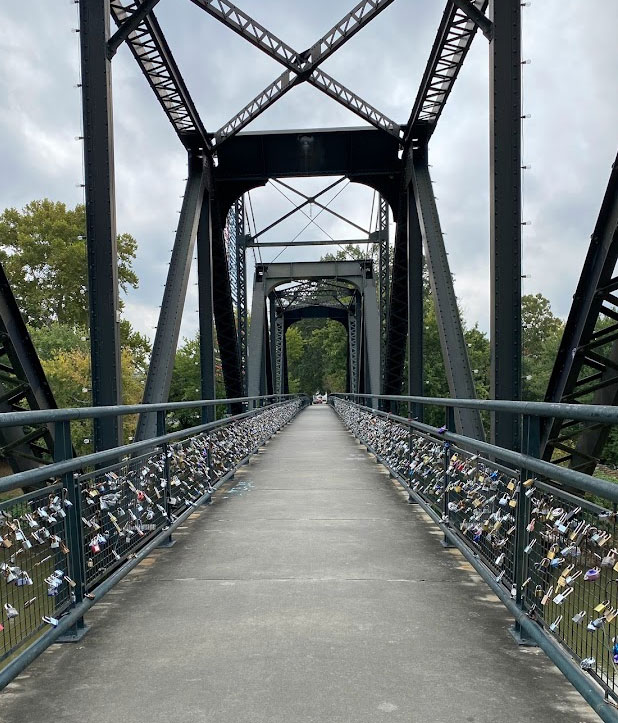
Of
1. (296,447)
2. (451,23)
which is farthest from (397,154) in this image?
(296,447)

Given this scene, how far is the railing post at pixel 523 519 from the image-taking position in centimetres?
286

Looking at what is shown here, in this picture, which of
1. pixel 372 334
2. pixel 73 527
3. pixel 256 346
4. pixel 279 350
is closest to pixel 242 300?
pixel 256 346

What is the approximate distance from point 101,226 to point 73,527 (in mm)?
4758

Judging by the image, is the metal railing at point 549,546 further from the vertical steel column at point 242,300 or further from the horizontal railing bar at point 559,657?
the vertical steel column at point 242,300

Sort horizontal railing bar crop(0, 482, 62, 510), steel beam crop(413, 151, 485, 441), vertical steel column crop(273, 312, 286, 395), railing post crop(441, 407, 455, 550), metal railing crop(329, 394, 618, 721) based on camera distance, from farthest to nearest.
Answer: vertical steel column crop(273, 312, 286, 395) → steel beam crop(413, 151, 485, 441) → railing post crop(441, 407, 455, 550) → horizontal railing bar crop(0, 482, 62, 510) → metal railing crop(329, 394, 618, 721)

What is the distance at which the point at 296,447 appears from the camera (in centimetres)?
1274

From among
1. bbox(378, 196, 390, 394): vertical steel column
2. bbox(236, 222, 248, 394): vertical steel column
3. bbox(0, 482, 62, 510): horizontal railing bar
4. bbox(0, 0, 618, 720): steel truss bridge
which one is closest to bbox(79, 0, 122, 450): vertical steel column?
bbox(0, 0, 618, 720): steel truss bridge

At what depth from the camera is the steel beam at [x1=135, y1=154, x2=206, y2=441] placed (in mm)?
8669

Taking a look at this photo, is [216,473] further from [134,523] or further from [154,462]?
[134,523]

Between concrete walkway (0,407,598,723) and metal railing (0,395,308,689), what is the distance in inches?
5.8

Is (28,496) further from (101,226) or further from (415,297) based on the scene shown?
(415,297)

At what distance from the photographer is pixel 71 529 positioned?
304cm

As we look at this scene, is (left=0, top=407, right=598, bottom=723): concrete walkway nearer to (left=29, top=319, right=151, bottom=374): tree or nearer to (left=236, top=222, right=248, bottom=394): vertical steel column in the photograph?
(left=236, top=222, right=248, bottom=394): vertical steel column

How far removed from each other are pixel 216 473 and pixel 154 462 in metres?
2.44
